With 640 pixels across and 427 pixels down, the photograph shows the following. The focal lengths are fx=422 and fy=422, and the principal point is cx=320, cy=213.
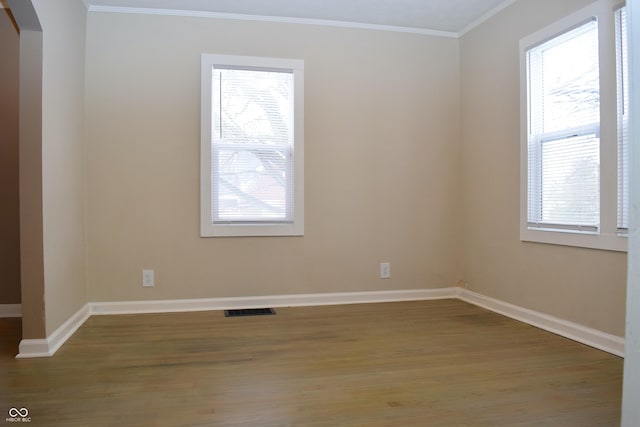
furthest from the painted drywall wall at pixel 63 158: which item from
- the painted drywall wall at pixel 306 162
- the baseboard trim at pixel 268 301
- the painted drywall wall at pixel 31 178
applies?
the baseboard trim at pixel 268 301

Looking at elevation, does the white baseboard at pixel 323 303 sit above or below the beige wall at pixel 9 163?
below

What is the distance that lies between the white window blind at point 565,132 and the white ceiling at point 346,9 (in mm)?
771

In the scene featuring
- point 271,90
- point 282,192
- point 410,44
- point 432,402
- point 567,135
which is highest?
point 410,44

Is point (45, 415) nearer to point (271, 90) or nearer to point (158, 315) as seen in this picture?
point (158, 315)

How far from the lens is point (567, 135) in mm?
2896

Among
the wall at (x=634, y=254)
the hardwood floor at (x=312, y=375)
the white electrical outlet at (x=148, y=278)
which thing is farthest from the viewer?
the white electrical outlet at (x=148, y=278)

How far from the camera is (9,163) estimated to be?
3416mm

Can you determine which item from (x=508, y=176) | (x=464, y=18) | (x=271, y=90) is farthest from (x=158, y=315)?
(x=464, y=18)

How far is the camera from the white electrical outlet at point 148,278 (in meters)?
3.51

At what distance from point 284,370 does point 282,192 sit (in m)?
1.82

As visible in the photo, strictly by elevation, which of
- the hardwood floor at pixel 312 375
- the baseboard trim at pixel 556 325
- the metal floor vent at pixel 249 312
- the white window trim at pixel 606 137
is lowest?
the hardwood floor at pixel 312 375

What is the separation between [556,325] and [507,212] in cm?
95

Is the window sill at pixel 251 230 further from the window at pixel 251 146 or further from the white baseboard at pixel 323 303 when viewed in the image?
the white baseboard at pixel 323 303

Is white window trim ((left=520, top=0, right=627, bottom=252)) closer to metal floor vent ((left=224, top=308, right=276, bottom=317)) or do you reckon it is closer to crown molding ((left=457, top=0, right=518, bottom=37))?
crown molding ((left=457, top=0, right=518, bottom=37))
